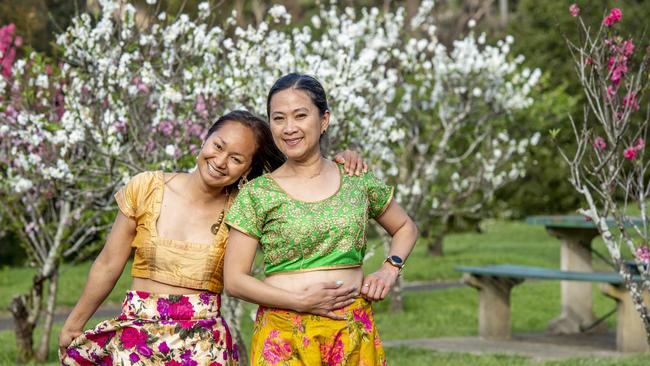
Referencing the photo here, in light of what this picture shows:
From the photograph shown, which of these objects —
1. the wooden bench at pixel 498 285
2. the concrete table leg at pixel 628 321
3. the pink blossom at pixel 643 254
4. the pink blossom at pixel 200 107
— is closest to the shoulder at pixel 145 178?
the pink blossom at pixel 643 254

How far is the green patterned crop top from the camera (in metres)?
3.75

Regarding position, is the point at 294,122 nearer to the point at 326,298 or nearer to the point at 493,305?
the point at 326,298

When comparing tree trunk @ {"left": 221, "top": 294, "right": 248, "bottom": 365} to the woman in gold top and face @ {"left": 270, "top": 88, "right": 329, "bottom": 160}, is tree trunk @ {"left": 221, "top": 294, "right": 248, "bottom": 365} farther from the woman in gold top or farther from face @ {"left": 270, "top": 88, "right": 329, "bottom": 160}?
face @ {"left": 270, "top": 88, "right": 329, "bottom": 160}

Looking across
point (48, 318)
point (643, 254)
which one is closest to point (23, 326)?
point (48, 318)

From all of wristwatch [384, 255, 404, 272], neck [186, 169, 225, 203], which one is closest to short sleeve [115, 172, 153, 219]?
neck [186, 169, 225, 203]

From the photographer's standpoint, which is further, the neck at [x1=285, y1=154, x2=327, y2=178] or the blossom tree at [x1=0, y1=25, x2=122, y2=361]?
the blossom tree at [x1=0, y1=25, x2=122, y2=361]

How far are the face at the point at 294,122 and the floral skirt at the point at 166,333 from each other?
68cm

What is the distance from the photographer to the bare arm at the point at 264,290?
371 cm

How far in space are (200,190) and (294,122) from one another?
56cm

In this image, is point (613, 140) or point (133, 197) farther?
point (613, 140)

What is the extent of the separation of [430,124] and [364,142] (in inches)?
206

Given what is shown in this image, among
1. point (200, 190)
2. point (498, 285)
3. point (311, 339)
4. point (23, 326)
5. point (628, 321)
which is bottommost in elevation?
point (311, 339)

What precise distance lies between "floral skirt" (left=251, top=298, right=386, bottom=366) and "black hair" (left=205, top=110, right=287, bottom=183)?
560 millimetres

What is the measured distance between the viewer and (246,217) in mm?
3781
